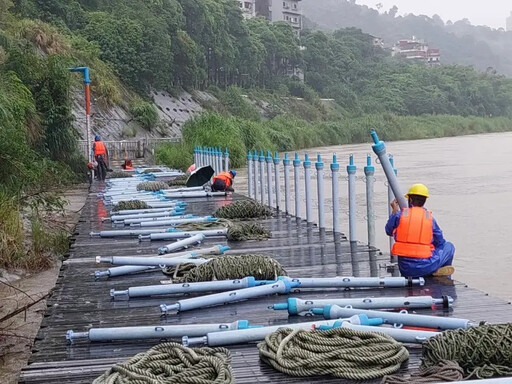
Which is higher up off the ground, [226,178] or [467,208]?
[226,178]

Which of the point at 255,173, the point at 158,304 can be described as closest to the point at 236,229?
the point at 158,304

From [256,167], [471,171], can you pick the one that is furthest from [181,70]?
[256,167]

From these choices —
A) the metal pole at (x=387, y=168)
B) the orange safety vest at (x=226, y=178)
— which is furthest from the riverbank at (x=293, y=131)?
the metal pole at (x=387, y=168)

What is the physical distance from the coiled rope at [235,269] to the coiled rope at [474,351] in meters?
2.45

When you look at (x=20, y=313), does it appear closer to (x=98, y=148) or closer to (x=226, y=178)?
(x=226, y=178)

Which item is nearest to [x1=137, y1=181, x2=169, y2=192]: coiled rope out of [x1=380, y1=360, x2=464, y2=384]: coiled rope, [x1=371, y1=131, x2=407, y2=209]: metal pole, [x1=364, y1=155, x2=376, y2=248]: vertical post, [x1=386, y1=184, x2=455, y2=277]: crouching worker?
[x1=364, y1=155, x2=376, y2=248]: vertical post

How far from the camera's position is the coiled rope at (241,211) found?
36.1 feet

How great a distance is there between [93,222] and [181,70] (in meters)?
47.1

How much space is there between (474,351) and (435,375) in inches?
15.0

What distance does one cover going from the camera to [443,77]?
317ft

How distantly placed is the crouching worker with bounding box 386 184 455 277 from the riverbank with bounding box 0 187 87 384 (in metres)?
3.20

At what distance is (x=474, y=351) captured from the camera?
407 centimetres

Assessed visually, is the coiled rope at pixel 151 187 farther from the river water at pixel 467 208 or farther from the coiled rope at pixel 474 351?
the coiled rope at pixel 474 351

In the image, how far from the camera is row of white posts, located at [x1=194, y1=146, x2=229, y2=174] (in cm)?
1875
